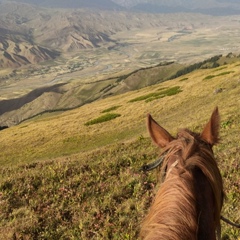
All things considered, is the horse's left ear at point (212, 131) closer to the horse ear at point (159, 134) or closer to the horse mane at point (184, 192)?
the horse mane at point (184, 192)

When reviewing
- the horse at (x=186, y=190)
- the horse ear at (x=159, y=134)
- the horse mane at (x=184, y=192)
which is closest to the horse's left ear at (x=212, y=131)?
the horse at (x=186, y=190)

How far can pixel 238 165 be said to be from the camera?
1245 cm

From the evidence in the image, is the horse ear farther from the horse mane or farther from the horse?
the horse mane

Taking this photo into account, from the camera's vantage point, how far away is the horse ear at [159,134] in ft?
14.1

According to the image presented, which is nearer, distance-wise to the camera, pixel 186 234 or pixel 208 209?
pixel 186 234

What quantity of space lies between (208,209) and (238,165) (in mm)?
9683

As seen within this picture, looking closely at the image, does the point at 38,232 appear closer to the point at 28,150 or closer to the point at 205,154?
the point at 205,154

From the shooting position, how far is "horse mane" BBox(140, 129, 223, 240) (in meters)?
3.01

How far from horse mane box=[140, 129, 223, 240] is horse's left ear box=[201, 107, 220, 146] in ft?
0.44

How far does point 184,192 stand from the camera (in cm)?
329

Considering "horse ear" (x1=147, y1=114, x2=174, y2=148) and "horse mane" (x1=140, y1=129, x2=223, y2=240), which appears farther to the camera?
"horse ear" (x1=147, y1=114, x2=174, y2=148)

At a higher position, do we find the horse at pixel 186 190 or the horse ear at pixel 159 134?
the horse ear at pixel 159 134

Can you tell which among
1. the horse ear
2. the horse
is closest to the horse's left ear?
the horse

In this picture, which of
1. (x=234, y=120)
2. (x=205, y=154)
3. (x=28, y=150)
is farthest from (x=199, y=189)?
(x=28, y=150)
